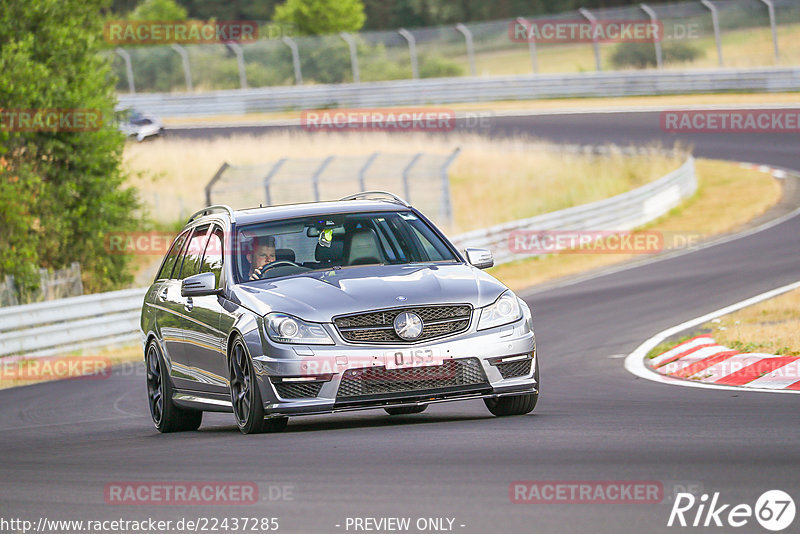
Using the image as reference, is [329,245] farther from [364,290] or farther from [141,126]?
[141,126]

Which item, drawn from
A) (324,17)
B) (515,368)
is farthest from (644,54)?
(515,368)

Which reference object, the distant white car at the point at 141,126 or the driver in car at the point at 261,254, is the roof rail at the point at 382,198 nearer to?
the driver in car at the point at 261,254

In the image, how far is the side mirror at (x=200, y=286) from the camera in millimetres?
9438

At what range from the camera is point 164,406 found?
35.1 ft

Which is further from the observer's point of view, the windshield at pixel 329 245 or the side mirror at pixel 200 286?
the windshield at pixel 329 245

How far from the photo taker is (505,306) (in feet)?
29.5

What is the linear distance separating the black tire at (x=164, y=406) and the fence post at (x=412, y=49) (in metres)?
41.1

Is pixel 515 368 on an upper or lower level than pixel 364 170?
upper

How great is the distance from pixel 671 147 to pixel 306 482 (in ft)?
106

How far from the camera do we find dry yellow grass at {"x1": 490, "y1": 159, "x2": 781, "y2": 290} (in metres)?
24.4

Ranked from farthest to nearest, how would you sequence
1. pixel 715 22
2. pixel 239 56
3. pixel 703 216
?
pixel 239 56
pixel 715 22
pixel 703 216

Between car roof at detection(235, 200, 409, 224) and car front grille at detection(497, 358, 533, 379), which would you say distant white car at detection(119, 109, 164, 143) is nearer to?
car roof at detection(235, 200, 409, 224)

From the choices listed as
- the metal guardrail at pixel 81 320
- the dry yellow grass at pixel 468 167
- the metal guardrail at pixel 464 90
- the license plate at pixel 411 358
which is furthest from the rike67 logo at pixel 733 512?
the metal guardrail at pixel 464 90

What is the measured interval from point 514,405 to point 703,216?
19.6 m
